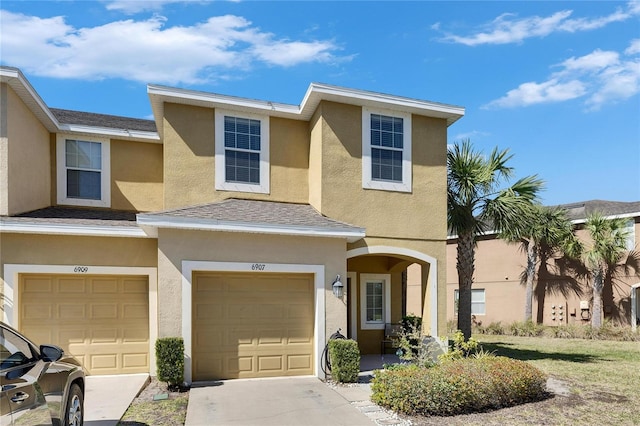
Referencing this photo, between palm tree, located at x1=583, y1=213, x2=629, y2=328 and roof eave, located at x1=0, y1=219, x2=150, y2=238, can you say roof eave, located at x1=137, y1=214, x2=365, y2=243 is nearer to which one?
roof eave, located at x1=0, y1=219, x2=150, y2=238

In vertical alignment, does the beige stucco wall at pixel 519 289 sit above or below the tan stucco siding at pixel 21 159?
below

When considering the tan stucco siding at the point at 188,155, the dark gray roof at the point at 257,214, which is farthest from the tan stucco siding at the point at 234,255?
the tan stucco siding at the point at 188,155

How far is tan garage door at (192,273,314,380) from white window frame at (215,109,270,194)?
2561 millimetres

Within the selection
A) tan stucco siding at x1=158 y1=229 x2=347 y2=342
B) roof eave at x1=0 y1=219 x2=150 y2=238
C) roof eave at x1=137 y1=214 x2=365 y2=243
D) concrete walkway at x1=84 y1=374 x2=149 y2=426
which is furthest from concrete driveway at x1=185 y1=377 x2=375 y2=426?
roof eave at x1=0 y1=219 x2=150 y2=238

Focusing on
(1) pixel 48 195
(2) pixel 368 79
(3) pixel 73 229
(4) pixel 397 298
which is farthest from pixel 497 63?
(1) pixel 48 195

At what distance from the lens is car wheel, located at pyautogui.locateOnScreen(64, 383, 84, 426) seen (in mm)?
5710

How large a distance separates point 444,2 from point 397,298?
843 cm

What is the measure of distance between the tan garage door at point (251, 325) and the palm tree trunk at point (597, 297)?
1612 centimetres

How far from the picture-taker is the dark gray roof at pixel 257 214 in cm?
989

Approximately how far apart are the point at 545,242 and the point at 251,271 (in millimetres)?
17584

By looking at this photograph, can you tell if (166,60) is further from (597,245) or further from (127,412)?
(597,245)

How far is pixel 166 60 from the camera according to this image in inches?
436

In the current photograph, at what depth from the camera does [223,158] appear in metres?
12.0

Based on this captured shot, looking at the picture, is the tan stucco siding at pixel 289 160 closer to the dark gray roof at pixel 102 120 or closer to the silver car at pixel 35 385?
the dark gray roof at pixel 102 120
